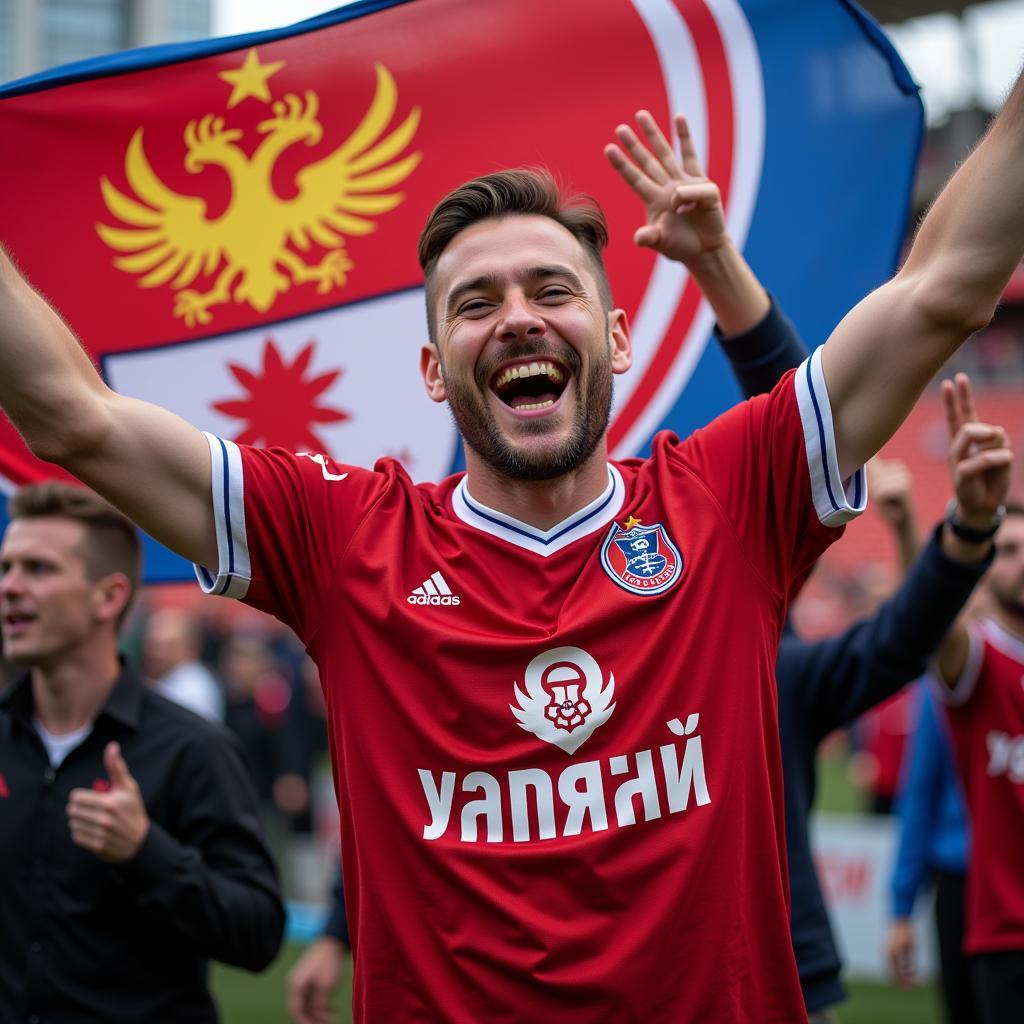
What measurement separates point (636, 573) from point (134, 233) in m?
2.15

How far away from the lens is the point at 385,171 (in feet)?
12.5

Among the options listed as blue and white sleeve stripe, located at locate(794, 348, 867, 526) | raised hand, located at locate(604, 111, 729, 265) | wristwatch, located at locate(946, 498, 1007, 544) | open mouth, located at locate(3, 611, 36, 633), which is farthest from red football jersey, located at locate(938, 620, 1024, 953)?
open mouth, located at locate(3, 611, 36, 633)

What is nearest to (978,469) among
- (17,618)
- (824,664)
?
(824,664)

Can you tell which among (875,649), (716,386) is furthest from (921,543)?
(716,386)

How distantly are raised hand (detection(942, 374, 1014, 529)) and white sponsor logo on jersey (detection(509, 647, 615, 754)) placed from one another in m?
1.46

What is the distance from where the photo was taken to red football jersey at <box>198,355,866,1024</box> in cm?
215

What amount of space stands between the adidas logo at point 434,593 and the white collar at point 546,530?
14 centimetres

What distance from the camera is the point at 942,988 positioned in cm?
528

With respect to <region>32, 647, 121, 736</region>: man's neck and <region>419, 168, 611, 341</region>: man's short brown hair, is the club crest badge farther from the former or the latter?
<region>32, 647, 121, 736</region>: man's neck

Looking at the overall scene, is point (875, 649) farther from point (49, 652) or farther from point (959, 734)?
point (49, 652)

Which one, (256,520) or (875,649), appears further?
(875,649)

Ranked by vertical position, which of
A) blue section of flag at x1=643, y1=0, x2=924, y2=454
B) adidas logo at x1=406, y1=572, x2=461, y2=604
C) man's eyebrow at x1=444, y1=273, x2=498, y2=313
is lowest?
adidas logo at x1=406, y1=572, x2=461, y2=604

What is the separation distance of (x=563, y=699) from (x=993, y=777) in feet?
9.19

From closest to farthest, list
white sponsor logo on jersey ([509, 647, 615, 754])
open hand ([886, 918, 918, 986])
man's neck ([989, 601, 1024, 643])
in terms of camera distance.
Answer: white sponsor logo on jersey ([509, 647, 615, 754]) → man's neck ([989, 601, 1024, 643]) → open hand ([886, 918, 918, 986])
